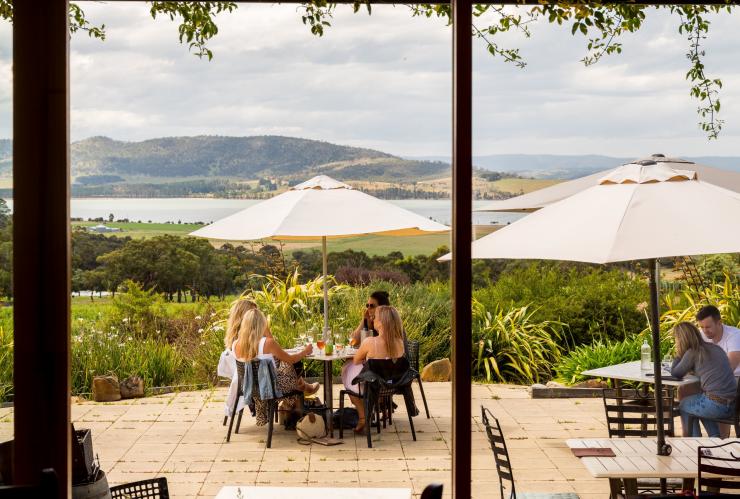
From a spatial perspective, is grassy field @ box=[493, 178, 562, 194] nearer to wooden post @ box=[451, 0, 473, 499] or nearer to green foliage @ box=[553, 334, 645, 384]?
green foliage @ box=[553, 334, 645, 384]

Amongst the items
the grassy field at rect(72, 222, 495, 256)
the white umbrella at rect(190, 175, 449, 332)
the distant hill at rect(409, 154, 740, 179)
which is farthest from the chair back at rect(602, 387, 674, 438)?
the distant hill at rect(409, 154, 740, 179)

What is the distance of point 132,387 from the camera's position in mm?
8500

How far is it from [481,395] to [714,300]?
9.62 feet

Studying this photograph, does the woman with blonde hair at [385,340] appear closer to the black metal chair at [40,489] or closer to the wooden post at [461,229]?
the wooden post at [461,229]

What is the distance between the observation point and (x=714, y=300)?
9.60 meters

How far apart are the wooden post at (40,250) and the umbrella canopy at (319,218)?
3.83m

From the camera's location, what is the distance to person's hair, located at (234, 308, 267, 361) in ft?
21.7

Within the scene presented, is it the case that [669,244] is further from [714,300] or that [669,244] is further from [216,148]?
[216,148]

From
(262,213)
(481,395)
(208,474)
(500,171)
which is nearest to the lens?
(208,474)

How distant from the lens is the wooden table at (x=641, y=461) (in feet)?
12.9

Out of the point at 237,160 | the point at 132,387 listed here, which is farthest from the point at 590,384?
the point at 237,160

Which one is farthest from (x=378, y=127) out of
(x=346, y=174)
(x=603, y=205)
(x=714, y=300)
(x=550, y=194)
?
(x=603, y=205)

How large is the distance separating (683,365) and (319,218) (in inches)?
118

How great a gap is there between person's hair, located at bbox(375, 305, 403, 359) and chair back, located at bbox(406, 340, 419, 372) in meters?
0.63
